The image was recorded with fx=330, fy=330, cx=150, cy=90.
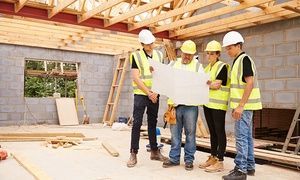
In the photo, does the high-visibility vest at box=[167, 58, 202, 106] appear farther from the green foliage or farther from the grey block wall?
the green foliage

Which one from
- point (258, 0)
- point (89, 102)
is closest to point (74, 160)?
point (258, 0)

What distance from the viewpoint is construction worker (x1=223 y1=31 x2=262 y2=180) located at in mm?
2957

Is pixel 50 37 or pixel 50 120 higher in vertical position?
pixel 50 37

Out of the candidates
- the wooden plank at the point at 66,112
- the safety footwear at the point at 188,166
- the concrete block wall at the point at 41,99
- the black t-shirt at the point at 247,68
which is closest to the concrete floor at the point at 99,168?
the safety footwear at the point at 188,166

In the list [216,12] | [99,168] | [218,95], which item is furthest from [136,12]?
[99,168]

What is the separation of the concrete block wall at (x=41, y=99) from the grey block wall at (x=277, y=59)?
16.8ft

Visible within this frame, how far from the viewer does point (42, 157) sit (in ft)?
13.4

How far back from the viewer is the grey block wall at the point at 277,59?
5516 mm

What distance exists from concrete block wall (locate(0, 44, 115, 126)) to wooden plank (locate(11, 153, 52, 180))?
5061 mm

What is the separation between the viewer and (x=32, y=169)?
10.8ft

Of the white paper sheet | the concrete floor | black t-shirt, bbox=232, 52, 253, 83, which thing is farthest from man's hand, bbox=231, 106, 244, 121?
the concrete floor

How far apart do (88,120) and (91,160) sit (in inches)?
232

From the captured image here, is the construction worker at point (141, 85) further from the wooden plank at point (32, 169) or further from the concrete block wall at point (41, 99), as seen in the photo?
the concrete block wall at point (41, 99)

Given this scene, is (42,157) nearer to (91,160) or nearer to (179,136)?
(91,160)
